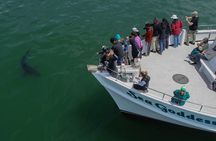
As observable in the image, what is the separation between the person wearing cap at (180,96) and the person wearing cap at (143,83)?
1.27m

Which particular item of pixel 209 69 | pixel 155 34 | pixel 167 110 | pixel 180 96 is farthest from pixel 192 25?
pixel 167 110

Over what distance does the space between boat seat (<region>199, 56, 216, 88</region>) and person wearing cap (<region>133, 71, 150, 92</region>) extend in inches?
125

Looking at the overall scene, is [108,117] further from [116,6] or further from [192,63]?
[116,6]

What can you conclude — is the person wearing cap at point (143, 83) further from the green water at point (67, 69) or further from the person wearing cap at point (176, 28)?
the person wearing cap at point (176, 28)

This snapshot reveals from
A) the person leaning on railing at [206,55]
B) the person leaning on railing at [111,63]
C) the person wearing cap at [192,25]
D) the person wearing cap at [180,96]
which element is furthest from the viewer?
the person wearing cap at [192,25]

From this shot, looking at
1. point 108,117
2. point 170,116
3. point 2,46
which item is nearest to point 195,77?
point 170,116

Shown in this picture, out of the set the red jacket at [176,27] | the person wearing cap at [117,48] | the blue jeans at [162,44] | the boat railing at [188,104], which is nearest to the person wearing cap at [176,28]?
the red jacket at [176,27]

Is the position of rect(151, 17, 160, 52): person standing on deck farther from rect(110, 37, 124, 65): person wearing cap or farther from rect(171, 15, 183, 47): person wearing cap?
rect(110, 37, 124, 65): person wearing cap

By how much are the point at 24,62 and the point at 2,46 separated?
8.67ft

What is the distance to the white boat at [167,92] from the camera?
13.4 metres

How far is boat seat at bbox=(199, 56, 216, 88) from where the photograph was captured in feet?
47.3

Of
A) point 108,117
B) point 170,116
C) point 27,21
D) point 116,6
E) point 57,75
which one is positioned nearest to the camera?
point 170,116

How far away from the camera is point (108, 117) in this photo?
16031 mm

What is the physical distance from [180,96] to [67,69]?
8213 millimetres
